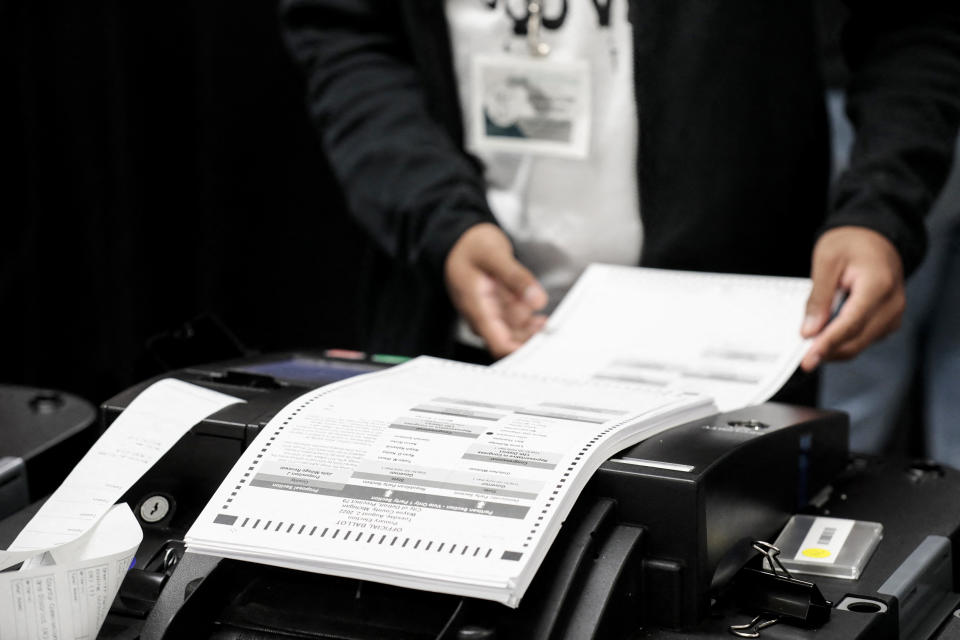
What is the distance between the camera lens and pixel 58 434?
808mm

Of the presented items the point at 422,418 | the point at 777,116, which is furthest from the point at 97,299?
the point at 422,418

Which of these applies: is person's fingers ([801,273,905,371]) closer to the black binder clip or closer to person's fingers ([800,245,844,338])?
person's fingers ([800,245,844,338])

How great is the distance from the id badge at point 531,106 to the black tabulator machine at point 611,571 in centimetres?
46

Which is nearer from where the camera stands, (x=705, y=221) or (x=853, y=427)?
(x=705, y=221)

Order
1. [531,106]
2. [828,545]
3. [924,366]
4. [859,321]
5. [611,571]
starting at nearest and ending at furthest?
[611,571] < [828,545] < [859,321] < [531,106] < [924,366]

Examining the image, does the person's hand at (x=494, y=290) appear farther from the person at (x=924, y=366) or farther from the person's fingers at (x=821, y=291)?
the person at (x=924, y=366)

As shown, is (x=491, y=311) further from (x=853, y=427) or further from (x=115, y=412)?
(x=853, y=427)

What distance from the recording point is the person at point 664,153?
1.00m

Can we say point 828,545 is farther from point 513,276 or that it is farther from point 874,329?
point 513,276

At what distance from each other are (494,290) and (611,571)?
506 mm

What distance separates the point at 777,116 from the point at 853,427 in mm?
1080

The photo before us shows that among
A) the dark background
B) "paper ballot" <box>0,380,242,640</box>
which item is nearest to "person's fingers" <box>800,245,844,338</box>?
"paper ballot" <box>0,380,242,640</box>

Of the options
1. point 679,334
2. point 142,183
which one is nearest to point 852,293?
point 679,334

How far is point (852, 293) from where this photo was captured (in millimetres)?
882
